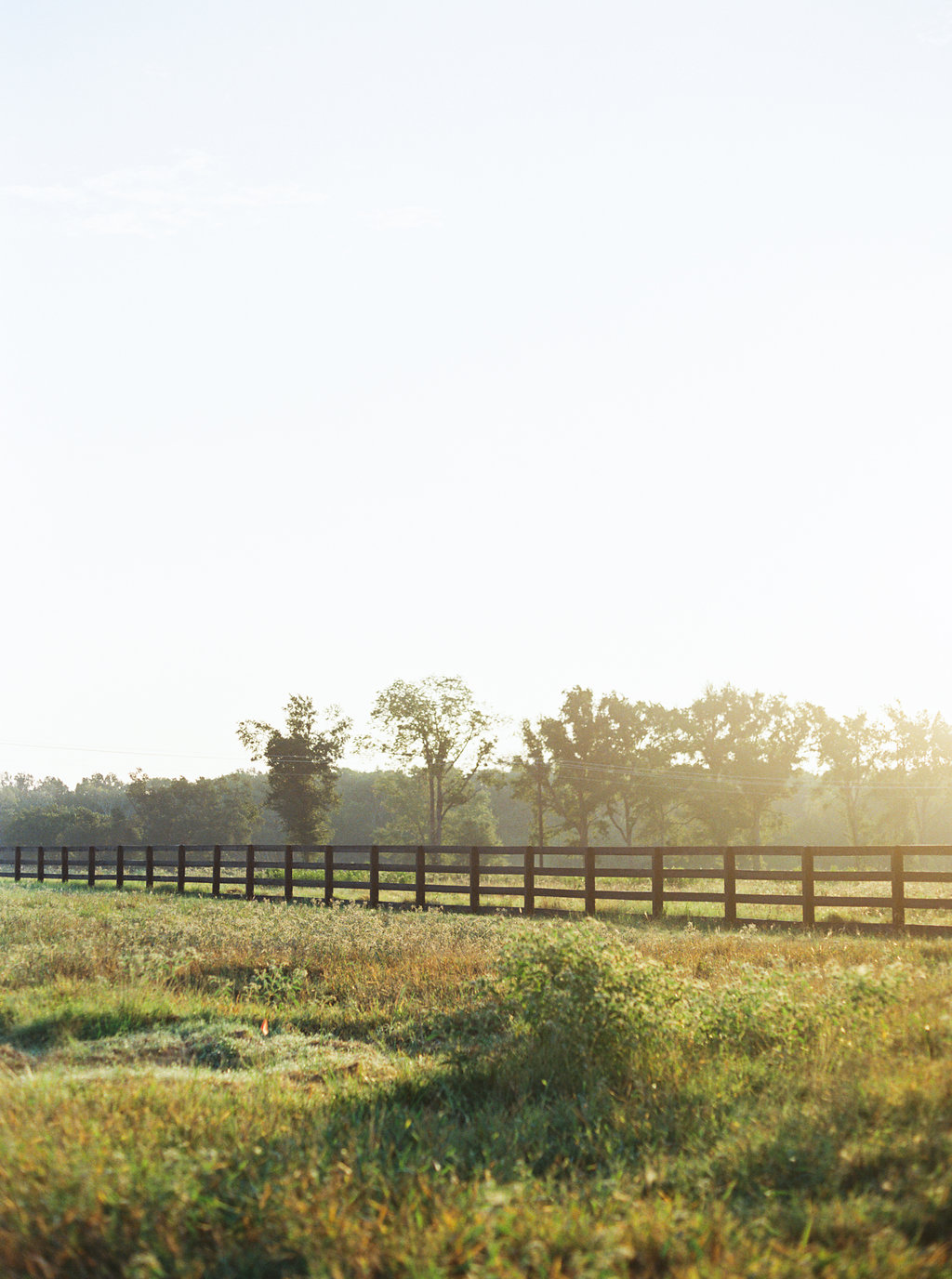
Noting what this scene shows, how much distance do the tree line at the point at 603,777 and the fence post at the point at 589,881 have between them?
4665 cm

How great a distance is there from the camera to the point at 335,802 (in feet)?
215

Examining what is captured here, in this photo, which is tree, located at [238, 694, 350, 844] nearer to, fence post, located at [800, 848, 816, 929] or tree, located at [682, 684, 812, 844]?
tree, located at [682, 684, 812, 844]

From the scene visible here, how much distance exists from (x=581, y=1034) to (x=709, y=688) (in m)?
76.4

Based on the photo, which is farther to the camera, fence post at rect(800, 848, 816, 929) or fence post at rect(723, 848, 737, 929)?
fence post at rect(723, 848, 737, 929)

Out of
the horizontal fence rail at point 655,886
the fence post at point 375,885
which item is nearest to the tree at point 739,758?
the horizontal fence rail at point 655,886

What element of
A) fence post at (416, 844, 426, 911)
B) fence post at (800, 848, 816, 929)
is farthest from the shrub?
fence post at (416, 844, 426, 911)

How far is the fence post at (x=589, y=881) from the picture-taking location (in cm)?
1917

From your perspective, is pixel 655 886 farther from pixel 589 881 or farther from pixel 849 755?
pixel 849 755

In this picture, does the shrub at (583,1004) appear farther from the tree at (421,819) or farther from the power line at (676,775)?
the tree at (421,819)

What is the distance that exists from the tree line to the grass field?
55.9 meters

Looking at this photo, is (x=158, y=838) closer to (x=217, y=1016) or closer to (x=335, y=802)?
(x=335, y=802)

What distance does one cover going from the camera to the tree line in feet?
221

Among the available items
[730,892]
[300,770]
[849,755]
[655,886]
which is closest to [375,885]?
[655,886]

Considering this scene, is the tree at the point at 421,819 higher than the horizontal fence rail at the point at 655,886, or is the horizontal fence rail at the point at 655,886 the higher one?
the horizontal fence rail at the point at 655,886
